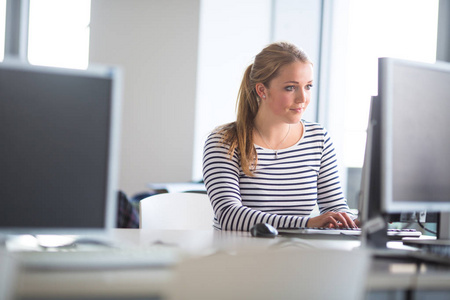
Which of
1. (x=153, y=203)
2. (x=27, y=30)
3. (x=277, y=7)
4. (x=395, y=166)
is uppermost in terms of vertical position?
(x=277, y=7)

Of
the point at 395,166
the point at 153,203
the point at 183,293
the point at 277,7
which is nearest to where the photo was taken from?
the point at 183,293

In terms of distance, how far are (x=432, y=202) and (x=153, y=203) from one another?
1.00m

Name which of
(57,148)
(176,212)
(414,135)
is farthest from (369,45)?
(57,148)

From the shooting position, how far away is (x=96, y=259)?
3.10 ft

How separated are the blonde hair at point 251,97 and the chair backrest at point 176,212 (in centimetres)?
28

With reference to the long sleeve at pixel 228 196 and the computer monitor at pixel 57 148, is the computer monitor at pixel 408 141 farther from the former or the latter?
the computer monitor at pixel 57 148

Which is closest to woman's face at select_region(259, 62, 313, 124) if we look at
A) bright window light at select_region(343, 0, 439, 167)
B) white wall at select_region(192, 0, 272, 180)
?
bright window light at select_region(343, 0, 439, 167)

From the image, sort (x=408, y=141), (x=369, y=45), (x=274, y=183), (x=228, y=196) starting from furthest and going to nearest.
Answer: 1. (x=369, y=45)
2. (x=274, y=183)
3. (x=228, y=196)
4. (x=408, y=141)

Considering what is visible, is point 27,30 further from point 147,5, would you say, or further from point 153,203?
point 153,203

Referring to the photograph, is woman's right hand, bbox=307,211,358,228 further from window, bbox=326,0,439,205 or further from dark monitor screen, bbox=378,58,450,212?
window, bbox=326,0,439,205

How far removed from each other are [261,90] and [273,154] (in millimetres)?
274

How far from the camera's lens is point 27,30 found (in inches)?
183

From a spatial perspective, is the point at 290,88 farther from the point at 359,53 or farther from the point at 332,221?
the point at 359,53

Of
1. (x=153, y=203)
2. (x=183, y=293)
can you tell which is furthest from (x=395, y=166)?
(x=153, y=203)
